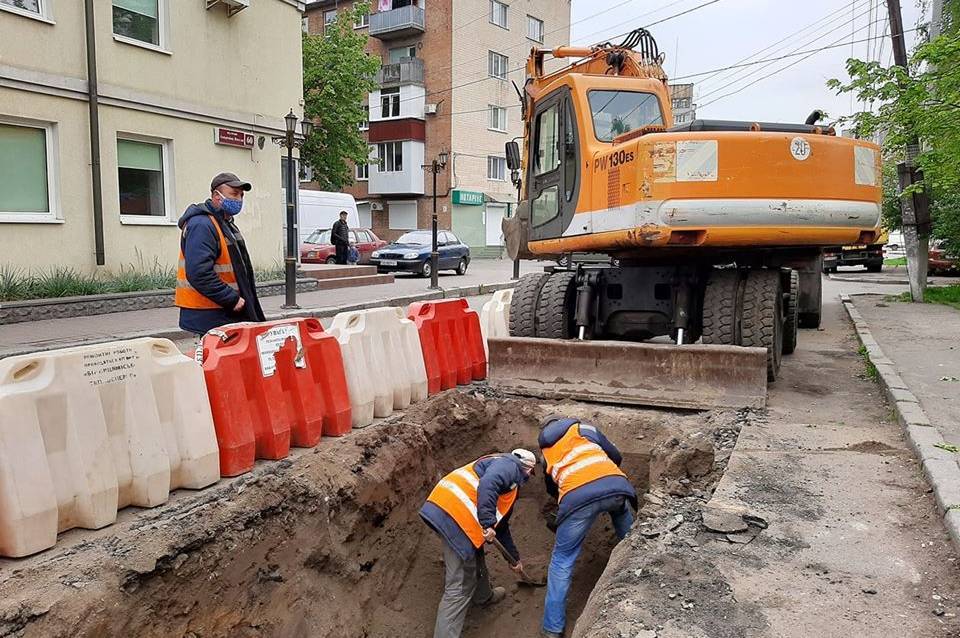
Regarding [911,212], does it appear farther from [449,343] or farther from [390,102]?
[390,102]

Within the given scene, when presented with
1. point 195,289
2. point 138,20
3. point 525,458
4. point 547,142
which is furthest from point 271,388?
point 138,20

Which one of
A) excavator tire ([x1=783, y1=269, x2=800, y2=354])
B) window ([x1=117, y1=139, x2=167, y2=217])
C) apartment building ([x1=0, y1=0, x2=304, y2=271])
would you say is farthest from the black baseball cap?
window ([x1=117, y1=139, x2=167, y2=217])

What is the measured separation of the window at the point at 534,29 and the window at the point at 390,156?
10013 millimetres

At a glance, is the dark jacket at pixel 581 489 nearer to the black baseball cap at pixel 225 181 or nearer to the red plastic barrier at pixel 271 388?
the red plastic barrier at pixel 271 388

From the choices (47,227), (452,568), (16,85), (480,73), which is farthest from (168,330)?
(480,73)

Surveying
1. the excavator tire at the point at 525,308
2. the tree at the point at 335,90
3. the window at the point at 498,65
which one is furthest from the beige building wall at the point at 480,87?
the excavator tire at the point at 525,308

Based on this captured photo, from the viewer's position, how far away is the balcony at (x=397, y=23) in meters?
36.3

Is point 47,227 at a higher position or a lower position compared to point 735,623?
higher

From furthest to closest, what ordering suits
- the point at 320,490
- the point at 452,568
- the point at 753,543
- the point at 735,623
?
the point at 452,568 < the point at 320,490 < the point at 753,543 < the point at 735,623

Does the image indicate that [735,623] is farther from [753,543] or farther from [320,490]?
[320,490]

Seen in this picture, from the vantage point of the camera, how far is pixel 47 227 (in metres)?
11.6

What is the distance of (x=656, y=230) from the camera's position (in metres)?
5.71

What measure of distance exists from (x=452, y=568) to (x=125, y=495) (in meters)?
2.17

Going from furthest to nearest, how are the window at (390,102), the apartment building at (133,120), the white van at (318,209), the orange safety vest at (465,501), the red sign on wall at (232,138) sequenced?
the window at (390,102), the white van at (318,209), the red sign on wall at (232,138), the apartment building at (133,120), the orange safety vest at (465,501)
